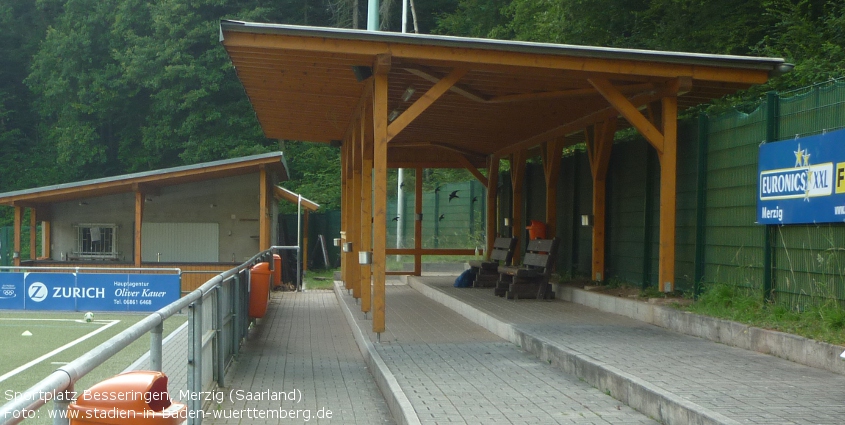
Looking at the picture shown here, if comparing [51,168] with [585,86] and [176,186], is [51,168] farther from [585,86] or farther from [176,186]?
[585,86]

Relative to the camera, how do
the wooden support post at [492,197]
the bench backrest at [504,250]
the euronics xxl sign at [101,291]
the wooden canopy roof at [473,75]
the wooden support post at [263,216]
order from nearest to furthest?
the wooden canopy roof at [473,75] → the bench backrest at [504,250] → the euronics xxl sign at [101,291] → the wooden support post at [492,197] → the wooden support post at [263,216]

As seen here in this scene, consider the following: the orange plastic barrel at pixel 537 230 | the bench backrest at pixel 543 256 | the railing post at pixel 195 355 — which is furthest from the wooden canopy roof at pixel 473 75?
the railing post at pixel 195 355

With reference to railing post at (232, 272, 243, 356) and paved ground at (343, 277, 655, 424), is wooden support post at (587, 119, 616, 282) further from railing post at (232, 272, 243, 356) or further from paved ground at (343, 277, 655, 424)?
railing post at (232, 272, 243, 356)

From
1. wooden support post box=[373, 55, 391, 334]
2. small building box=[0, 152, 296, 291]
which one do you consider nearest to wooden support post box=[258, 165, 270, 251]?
small building box=[0, 152, 296, 291]

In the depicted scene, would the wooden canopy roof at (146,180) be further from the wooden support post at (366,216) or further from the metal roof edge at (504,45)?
the metal roof edge at (504,45)

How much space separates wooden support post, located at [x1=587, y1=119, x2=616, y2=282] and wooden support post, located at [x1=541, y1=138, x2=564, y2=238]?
134 centimetres

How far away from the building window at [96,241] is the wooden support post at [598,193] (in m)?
16.3

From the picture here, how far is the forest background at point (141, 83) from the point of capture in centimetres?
4044

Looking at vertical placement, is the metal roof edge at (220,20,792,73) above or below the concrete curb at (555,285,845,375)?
above

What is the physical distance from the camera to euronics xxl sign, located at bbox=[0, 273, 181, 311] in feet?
56.3

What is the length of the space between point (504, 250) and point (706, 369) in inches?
391

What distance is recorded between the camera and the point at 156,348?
13.7ft

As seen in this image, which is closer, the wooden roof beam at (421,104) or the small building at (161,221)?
the wooden roof beam at (421,104)

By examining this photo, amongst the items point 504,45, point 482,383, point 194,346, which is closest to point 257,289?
point 504,45
